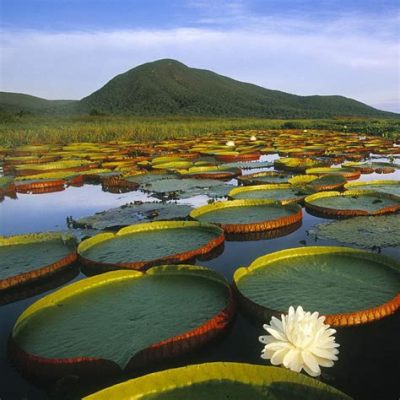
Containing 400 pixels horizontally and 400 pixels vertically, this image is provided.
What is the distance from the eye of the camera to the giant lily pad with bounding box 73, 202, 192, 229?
475cm

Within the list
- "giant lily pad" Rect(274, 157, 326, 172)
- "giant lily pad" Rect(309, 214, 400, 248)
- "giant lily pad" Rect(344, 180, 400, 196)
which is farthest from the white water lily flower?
"giant lily pad" Rect(274, 157, 326, 172)

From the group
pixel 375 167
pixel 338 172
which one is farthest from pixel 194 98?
pixel 338 172

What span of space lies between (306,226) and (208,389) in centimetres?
309

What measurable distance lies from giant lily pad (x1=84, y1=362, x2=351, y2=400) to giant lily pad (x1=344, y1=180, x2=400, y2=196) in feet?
15.4

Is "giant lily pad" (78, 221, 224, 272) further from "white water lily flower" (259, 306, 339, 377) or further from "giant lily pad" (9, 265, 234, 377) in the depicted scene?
"white water lily flower" (259, 306, 339, 377)

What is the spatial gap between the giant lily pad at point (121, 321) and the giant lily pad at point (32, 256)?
0.66 m

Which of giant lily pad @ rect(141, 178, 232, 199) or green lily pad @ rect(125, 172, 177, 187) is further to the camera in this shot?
green lily pad @ rect(125, 172, 177, 187)

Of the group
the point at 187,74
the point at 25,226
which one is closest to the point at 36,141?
the point at 25,226

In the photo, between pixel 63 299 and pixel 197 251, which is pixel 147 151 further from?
pixel 63 299

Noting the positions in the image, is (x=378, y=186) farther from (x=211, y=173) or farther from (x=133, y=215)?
(x=133, y=215)

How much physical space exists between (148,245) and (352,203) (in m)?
2.67

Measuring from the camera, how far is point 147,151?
12352 millimetres

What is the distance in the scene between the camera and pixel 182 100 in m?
73.0


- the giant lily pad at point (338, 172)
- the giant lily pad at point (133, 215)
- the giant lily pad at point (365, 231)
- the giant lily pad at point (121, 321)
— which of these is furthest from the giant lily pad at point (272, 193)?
the giant lily pad at point (121, 321)
